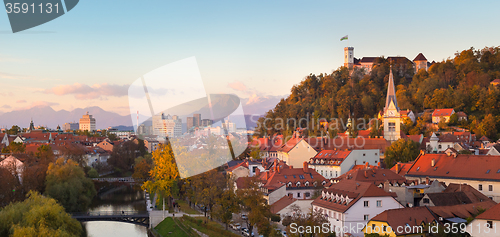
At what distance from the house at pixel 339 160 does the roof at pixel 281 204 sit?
42.1 feet

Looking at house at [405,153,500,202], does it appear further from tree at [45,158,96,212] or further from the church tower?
tree at [45,158,96,212]

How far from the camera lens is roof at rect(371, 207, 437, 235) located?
2259 centimetres

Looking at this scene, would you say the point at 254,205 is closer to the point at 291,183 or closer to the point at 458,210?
the point at 291,183

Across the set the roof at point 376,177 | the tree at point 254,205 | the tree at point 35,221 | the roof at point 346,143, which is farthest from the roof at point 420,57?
the tree at point 35,221

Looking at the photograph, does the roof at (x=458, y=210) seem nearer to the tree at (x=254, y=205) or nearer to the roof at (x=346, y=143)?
the tree at (x=254, y=205)

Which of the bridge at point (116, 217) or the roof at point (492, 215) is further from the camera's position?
the bridge at point (116, 217)

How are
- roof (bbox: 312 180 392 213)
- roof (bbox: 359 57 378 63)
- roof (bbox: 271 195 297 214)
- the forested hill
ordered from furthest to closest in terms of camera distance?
roof (bbox: 359 57 378 63)
the forested hill
roof (bbox: 271 195 297 214)
roof (bbox: 312 180 392 213)

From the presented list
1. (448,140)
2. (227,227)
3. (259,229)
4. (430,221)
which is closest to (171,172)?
(227,227)

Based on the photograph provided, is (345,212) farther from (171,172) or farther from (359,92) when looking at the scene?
(359,92)

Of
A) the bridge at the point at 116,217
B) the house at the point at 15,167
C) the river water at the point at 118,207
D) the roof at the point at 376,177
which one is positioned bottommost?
the river water at the point at 118,207

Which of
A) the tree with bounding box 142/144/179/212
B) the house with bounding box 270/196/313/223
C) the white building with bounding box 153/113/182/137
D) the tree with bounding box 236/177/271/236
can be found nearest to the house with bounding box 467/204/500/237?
the tree with bounding box 236/177/271/236

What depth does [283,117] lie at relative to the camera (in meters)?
79.2

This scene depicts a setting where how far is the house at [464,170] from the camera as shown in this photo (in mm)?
30625

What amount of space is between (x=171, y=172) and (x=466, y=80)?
53.9 m
